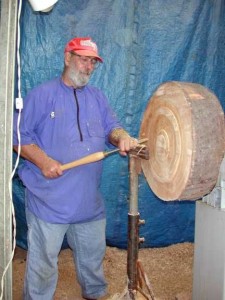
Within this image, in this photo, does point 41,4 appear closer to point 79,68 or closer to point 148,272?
point 79,68

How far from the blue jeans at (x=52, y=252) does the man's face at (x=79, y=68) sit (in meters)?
1.02

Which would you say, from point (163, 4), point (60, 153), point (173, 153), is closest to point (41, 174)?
point (60, 153)

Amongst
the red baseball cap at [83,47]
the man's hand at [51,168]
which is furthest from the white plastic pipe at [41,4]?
the man's hand at [51,168]

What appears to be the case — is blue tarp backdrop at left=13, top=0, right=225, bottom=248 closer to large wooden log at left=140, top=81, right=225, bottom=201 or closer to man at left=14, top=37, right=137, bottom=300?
man at left=14, top=37, right=137, bottom=300

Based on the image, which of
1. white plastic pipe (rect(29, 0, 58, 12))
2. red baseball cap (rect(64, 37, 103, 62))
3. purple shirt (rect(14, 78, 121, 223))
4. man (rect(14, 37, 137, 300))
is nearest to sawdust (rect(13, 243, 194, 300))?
man (rect(14, 37, 137, 300))

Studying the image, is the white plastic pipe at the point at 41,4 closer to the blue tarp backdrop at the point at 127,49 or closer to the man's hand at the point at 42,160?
the man's hand at the point at 42,160

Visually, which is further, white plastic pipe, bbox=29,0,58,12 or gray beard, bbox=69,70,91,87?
gray beard, bbox=69,70,91,87

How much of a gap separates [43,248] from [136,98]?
1.68 metres

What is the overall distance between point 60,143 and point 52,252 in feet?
2.59

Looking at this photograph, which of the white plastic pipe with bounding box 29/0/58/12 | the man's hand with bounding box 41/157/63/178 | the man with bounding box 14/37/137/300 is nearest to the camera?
the white plastic pipe with bounding box 29/0/58/12

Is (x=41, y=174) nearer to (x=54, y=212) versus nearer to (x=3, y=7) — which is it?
(x=54, y=212)

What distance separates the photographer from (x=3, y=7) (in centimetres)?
193

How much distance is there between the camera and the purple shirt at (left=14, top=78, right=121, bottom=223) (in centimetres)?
271

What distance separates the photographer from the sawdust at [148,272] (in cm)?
349
